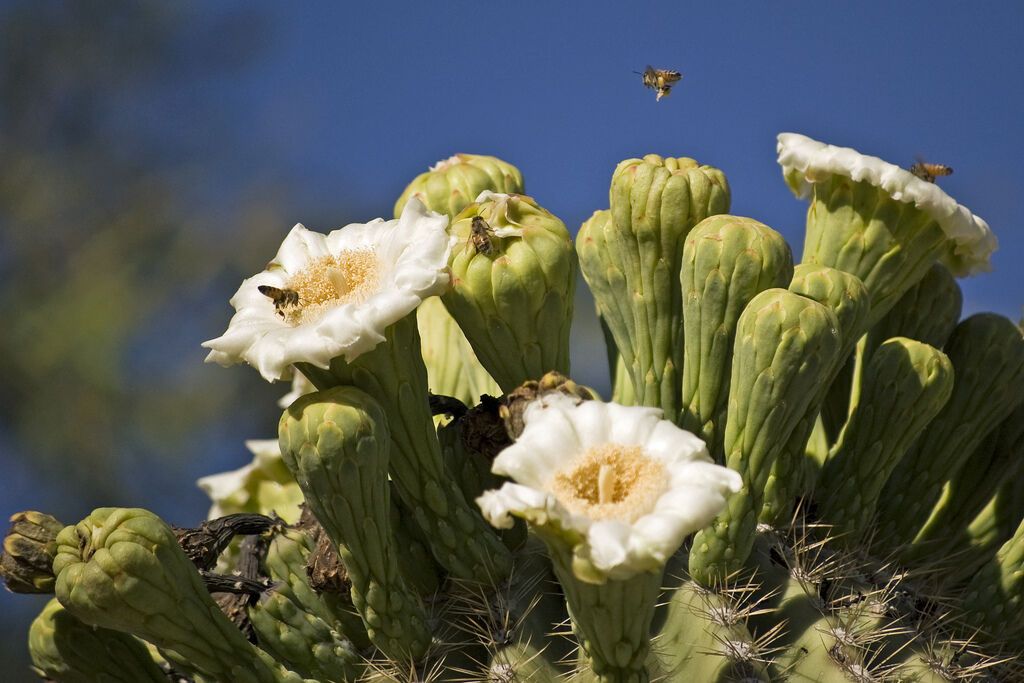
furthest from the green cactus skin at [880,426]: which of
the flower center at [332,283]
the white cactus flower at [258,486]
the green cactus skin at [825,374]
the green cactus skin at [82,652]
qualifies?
the white cactus flower at [258,486]

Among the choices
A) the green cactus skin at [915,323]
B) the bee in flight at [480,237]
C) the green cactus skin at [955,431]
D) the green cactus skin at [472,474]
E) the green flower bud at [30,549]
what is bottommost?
the green cactus skin at [955,431]

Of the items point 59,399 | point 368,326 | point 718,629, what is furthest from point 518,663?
point 59,399

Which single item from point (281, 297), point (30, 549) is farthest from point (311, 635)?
point (281, 297)

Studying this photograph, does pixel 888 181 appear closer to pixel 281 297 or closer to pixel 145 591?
pixel 281 297

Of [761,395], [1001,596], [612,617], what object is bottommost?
[1001,596]

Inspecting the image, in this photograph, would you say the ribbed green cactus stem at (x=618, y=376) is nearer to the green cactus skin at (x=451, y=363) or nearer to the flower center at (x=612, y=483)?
the green cactus skin at (x=451, y=363)

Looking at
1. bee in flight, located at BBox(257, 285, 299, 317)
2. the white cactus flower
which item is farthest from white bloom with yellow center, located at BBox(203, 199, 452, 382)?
the white cactus flower

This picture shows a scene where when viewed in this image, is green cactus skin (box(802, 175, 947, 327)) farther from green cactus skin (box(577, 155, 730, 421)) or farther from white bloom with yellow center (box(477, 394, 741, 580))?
white bloom with yellow center (box(477, 394, 741, 580))
